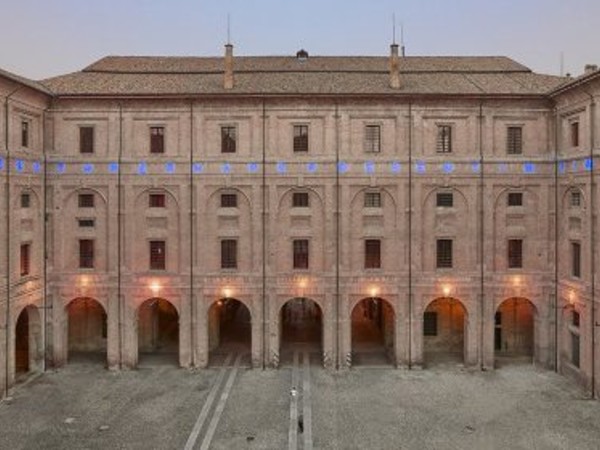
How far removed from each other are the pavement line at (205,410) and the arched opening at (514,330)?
55.4 feet

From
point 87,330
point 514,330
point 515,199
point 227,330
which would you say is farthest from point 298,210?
point 87,330

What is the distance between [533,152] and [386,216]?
930 cm

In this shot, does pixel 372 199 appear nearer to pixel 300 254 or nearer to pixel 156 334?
pixel 300 254

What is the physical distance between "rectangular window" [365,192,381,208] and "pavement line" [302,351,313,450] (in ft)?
33.2

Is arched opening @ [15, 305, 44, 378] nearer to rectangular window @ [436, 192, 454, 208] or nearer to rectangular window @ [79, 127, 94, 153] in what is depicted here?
rectangular window @ [79, 127, 94, 153]

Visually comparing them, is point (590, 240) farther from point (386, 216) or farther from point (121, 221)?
point (121, 221)

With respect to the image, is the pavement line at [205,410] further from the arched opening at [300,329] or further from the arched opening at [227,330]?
the arched opening at [300,329]

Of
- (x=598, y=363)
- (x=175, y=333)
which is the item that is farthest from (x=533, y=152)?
(x=175, y=333)

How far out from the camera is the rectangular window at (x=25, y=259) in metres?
31.7

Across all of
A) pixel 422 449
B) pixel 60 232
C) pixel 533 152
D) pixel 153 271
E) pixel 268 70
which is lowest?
pixel 422 449

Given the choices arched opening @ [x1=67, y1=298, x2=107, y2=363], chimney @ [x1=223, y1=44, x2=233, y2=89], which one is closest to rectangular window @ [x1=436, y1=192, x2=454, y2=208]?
chimney @ [x1=223, y1=44, x2=233, y2=89]

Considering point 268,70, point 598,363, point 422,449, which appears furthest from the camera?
point 268,70

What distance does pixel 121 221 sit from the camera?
33844mm

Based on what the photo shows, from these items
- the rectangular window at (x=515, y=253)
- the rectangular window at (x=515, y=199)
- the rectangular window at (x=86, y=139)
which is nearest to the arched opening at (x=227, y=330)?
the rectangular window at (x=86, y=139)
